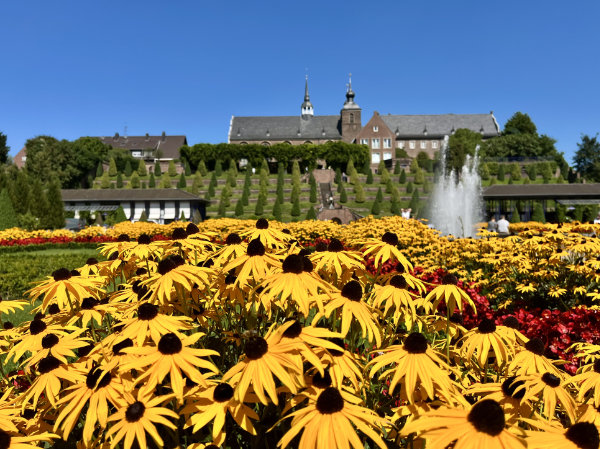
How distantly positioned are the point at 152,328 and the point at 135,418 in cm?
48

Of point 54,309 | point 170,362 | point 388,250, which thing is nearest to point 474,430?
point 170,362

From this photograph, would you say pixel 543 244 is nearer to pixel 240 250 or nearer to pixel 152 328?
pixel 240 250

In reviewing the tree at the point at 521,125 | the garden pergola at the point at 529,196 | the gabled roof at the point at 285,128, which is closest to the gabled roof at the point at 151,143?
the gabled roof at the point at 285,128

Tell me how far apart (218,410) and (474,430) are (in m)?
1.02

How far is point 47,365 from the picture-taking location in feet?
6.45

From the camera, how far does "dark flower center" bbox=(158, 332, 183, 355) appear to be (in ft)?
5.67

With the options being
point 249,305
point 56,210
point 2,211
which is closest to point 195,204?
point 56,210

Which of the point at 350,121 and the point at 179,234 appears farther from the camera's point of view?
the point at 350,121

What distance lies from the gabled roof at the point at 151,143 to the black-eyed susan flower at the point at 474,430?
91.4 m

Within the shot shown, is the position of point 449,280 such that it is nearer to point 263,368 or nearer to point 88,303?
point 263,368

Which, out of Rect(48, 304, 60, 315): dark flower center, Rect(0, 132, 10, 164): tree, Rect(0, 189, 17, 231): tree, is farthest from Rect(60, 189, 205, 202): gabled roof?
Rect(48, 304, 60, 315): dark flower center

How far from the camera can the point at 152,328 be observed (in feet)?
6.41

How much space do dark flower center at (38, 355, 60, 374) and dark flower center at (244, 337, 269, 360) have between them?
46.2 inches

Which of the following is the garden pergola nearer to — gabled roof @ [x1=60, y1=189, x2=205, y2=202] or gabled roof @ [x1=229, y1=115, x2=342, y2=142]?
gabled roof @ [x1=60, y1=189, x2=205, y2=202]
